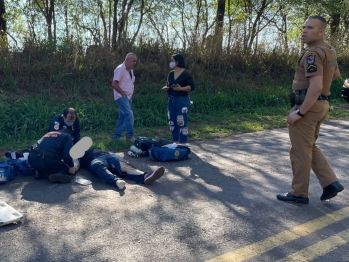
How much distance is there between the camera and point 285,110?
1415cm

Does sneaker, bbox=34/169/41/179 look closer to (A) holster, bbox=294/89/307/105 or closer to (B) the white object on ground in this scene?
(B) the white object on ground

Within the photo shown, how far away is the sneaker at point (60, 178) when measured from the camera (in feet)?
19.5

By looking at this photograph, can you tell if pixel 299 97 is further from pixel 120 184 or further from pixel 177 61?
pixel 177 61

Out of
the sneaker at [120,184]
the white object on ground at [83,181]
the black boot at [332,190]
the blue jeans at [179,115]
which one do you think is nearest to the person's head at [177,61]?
the blue jeans at [179,115]

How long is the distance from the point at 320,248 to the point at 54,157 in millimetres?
3544

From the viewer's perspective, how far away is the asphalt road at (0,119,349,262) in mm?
3961

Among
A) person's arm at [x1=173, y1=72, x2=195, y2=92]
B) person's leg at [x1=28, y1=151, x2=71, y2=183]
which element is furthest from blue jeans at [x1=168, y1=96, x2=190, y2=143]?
person's leg at [x1=28, y1=151, x2=71, y2=183]

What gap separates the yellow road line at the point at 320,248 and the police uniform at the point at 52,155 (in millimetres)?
3331

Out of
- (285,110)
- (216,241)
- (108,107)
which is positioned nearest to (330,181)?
(216,241)

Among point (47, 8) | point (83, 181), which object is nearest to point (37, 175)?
point (83, 181)

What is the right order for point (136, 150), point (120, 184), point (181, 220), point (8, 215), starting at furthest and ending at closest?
1. point (136, 150)
2. point (120, 184)
3. point (181, 220)
4. point (8, 215)

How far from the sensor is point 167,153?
7.43 meters

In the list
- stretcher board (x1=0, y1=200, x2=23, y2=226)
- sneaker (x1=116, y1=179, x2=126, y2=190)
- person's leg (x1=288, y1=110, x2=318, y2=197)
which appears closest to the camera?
stretcher board (x1=0, y1=200, x2=23, y2=226)

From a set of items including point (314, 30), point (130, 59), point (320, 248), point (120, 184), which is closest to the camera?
point (320, 248)
